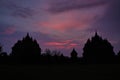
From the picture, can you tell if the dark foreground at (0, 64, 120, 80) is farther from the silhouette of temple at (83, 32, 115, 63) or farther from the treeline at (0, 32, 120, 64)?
the silhouette of temple at (83, 32, 115, 63)

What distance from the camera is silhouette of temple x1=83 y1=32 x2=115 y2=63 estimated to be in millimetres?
68156

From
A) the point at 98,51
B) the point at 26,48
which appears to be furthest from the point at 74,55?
the point at 26,48

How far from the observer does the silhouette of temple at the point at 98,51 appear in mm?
68156

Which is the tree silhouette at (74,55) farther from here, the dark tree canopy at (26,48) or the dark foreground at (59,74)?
the dark foreground at (59,74)

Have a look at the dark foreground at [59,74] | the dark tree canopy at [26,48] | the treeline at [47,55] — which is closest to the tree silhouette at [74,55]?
the treeline at [47,55]

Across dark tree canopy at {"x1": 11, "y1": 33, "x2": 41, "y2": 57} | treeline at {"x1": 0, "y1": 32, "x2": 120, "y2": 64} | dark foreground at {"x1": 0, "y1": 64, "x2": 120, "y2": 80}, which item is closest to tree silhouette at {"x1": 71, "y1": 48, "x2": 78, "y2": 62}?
treeline at {"x1": 0, "y1": 32, "x2": 120, "y2": 64}

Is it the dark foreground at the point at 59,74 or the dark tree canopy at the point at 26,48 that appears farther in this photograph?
the dark tree canopy at the point at 26,48

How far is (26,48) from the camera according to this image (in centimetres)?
6159

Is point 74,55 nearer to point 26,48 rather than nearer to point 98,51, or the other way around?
point 98,51

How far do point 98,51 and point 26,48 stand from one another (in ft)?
88.2

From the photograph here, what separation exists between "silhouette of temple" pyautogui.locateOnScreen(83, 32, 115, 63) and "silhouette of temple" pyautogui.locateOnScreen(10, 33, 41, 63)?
65.0 ft

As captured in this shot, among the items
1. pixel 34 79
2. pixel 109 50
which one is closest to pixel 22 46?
pixel 109 50

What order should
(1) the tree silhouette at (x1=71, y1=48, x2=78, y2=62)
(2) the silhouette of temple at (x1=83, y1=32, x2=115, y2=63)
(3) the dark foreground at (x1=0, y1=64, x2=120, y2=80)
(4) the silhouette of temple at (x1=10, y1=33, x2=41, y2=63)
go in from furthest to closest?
(1) the tree silhouette at (x1=71, y1=48, x2=78, y2=62) < (2) the silhouette of temple at (x1=83, y1=32, x2=115, y2=63) < (4) the silhouette of temple at (x1=10, y1=33, x2=41, y2=63) < (3) the dark foreground at (x1=0, y1=64, x2=120, y2=80)

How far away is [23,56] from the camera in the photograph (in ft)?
194
